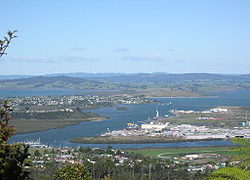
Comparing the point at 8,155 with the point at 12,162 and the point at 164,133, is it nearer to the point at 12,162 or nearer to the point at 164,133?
the point at 12,162

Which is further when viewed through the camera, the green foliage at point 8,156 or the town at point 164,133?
the town at point 164,133

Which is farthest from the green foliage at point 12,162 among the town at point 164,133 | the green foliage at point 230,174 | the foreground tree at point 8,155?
the town at point 164,133

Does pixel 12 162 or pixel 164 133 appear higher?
pixel 12 162

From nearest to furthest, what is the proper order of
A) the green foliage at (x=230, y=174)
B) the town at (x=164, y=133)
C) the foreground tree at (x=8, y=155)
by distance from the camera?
the green foliage at (x=230, y=174)
the foreground tree at (x=8, y=155)
the town at (x=164, y=133)

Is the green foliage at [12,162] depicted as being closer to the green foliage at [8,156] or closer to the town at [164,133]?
the green foliage at [8,156]

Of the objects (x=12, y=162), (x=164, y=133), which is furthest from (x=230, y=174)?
(x=164, y=133)

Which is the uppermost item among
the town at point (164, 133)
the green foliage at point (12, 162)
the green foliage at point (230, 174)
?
the green foliage at point (230, 174)

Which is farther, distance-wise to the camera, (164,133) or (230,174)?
(164,133)

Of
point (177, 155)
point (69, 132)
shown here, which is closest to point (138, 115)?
point (69, 132)

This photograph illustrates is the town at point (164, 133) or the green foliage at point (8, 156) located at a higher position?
the green foliage at point (8, 156)

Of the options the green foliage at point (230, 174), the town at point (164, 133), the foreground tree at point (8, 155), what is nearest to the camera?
the green foliage at point (230, 174)

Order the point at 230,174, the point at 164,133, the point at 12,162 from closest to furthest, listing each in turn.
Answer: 1. the point at 230,174
2. the point at 12,162
3. the point at 164,133

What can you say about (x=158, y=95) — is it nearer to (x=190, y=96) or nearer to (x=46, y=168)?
(x=190, y=96)
